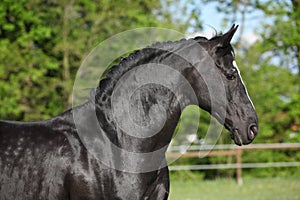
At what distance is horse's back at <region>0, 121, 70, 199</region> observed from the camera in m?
3.61

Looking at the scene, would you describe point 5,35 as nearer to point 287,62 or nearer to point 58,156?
point 287,62

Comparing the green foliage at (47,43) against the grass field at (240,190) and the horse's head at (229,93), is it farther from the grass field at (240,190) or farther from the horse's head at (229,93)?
the horse's head at (229,93)

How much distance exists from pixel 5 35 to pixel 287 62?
935 cm

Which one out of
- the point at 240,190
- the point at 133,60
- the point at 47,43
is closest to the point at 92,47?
the point at 47,43

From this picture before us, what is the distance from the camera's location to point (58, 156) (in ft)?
12.0

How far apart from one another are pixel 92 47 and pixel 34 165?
40.6ft

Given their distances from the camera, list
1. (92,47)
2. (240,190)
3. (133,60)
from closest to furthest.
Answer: (133,60) < (240,190) < (92,47)

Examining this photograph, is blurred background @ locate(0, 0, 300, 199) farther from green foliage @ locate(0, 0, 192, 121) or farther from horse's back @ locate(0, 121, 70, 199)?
horse's back @ locate(0, 121, 70, 199)

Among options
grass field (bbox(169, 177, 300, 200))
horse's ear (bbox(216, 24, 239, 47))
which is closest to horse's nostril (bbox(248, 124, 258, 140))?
horse's ear (bbox(216, 24, 239, 47))

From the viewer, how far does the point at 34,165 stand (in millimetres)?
3650

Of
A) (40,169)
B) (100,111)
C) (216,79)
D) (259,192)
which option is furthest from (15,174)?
(259,192)

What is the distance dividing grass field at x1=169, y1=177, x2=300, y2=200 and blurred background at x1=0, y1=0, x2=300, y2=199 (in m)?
1.49

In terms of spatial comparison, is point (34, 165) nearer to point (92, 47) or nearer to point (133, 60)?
point (133, 60)

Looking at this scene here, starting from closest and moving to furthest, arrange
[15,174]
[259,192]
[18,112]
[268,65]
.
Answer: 1. [15,174]
2. [259,192]
3. [18,112]
4. [268,65]
